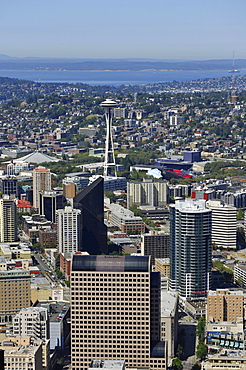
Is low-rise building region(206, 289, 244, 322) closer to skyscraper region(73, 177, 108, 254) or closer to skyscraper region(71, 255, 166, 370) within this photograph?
skyscraper region(71, 255, 166, 370)

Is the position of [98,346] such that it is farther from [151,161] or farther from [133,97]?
[133,97]

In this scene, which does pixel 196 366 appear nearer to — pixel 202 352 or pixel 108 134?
pixel 202 352

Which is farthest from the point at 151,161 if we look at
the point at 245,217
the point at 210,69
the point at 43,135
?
the point at 210,69

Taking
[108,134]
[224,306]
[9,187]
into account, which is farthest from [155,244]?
[108,134]

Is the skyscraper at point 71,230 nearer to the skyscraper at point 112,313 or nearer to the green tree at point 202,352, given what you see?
the green tree at point 202,352

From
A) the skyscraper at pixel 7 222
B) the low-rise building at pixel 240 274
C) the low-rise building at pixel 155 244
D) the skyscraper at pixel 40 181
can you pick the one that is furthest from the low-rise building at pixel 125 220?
the low-rise building at pixel 240 274

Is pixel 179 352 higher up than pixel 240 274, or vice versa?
pixel 240 274
